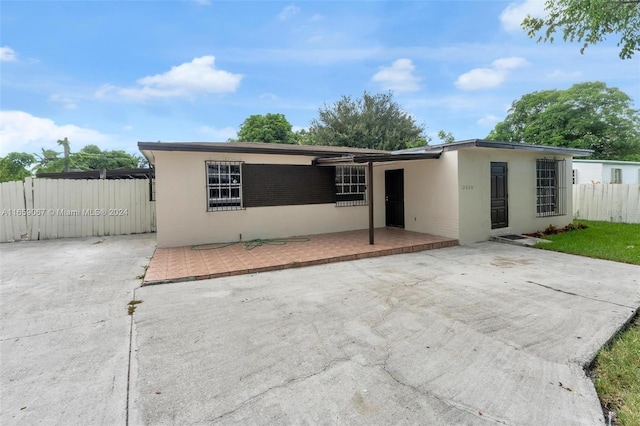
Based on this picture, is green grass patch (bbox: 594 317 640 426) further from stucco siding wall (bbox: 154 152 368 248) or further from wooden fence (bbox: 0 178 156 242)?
wooden fence (bbox: 0 178 156 242)

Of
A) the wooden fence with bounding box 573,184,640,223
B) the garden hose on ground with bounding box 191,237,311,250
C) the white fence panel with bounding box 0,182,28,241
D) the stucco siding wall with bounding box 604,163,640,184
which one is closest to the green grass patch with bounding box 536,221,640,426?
the garden hose on ground with bounding box 191,237,311,250

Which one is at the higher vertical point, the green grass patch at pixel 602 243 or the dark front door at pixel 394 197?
the dark front door at pixel 394 197

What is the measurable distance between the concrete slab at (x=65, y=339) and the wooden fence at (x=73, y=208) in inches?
129

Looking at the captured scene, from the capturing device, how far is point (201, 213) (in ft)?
26.2

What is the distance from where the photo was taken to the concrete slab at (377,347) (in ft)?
6.65

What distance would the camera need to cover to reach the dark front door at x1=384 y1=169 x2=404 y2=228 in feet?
32.8

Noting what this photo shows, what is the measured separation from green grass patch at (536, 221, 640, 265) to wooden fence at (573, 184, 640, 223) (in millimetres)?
1854

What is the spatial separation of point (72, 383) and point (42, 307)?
2.40 metres

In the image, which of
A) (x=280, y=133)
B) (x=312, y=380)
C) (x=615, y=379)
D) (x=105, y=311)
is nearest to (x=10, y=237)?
(x=105, y=311)

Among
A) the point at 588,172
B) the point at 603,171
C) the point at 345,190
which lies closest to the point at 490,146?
the point at 345,190

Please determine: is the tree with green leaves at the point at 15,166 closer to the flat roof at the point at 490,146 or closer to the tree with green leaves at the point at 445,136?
the flat roof at the point at 490,146

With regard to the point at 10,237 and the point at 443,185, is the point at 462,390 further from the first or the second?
the point at 10,237

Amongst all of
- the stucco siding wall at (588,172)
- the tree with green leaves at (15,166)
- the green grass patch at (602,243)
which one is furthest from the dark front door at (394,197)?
the tree with green leaves at (15,166)

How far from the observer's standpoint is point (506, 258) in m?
6.53
